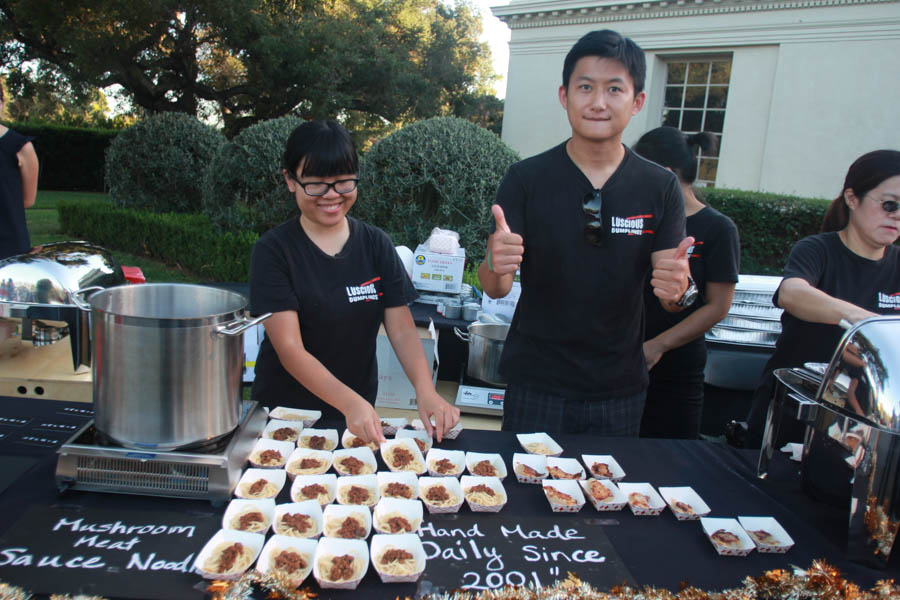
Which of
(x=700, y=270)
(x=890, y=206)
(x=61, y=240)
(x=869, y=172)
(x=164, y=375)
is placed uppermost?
(x=869, y=172)

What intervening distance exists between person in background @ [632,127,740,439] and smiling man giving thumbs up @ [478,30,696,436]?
0.50 m

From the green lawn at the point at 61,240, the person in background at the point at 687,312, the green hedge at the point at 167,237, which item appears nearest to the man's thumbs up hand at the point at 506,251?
the person in background at the point at 687,312

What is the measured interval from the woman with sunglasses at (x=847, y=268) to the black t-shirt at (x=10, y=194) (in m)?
3.62

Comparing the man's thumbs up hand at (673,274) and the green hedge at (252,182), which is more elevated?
the green hedge at (252,182)

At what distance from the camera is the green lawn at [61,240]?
7320 millimetres

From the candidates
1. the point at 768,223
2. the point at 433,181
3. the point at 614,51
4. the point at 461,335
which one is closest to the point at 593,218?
the point at 614,51

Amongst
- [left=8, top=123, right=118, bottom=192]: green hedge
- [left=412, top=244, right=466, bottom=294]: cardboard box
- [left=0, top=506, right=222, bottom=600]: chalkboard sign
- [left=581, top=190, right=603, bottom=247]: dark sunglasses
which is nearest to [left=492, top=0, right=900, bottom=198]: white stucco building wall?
[left=412, top=244, right=466, bottom=294]: cardboard box

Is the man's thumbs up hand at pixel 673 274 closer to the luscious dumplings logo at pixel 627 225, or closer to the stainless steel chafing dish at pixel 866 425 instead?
the luscious dumplings logo at pixel 627 225

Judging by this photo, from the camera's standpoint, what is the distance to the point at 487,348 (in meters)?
3.15

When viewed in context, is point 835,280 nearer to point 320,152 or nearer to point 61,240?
point 320,152

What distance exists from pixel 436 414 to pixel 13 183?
9.42 feet

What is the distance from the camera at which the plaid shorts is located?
1825 mm

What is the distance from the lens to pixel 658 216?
1800 mm

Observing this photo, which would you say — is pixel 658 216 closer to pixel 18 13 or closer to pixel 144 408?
pixel 144 408
